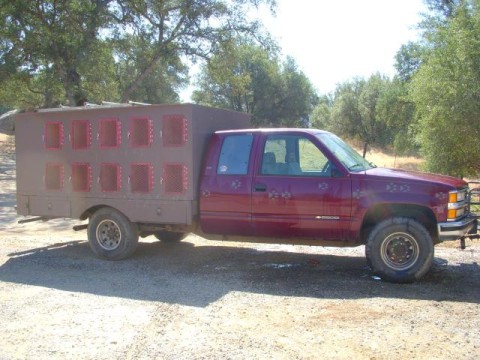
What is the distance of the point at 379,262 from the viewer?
6.59m

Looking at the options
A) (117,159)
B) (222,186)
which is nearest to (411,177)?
(222,186)

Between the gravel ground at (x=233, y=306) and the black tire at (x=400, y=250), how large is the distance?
0.56ft

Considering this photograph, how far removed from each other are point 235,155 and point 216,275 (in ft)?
5.52

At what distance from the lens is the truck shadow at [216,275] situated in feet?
20.3

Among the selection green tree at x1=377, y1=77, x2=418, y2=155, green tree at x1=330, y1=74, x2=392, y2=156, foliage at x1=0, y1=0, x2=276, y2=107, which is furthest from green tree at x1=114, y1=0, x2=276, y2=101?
green tree at x1=330, y1=74, x2=392, y2=156

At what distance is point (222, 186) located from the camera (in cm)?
728

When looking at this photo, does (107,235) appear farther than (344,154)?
Yes

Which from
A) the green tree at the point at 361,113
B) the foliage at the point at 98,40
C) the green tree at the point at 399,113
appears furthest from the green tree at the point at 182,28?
the green tree at the point at 361,113

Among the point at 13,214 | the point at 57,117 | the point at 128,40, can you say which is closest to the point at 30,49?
the point at 128,40

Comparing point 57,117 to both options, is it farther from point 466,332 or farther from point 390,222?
point 466,332

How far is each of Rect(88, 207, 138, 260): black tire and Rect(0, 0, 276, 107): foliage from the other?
1249 centimetres

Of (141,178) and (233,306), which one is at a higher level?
(141,178)

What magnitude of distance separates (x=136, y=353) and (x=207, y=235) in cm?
318

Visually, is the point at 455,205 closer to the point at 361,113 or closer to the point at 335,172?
the point at 335,172
